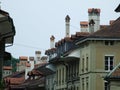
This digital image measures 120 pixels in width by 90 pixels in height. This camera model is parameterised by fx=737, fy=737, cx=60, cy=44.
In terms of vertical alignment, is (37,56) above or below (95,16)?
below

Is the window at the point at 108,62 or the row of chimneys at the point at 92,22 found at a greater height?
the row of chimneys at the point at 92,22

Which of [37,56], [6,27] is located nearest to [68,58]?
[37,56]

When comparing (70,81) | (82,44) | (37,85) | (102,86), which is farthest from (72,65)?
(37,85)

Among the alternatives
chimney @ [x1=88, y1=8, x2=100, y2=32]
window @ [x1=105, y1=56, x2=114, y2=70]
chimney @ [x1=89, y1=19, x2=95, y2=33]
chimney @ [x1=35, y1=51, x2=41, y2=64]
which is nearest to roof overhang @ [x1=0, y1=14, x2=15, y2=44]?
window @ [x1=105, y1=56, x2=114, y2=70]

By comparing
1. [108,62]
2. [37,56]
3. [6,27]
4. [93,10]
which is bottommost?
[108,62]

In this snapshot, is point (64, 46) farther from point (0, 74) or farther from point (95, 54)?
point (0, 74)

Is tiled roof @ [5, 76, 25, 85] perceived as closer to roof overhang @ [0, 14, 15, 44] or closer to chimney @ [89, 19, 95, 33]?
chimney @ [89, 19, 95, 33]

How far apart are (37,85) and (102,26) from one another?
3065 cm

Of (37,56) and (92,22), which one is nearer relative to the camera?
(92,22)

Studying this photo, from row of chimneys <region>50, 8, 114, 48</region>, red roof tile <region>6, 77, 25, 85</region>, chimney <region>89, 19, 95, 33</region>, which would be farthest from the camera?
red roof tile <region>6, 77, 25, 85</region>

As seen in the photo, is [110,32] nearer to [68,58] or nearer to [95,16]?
[95,16]

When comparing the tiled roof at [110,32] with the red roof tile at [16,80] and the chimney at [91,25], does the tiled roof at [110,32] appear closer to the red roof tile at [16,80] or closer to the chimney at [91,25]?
the chimney at [91,25]

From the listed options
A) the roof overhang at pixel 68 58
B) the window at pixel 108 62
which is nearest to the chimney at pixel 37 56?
the roof overhang at pixel 68 58

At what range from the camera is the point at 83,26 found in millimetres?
84938
